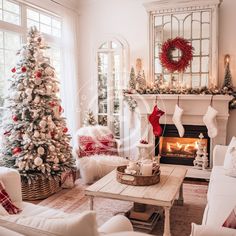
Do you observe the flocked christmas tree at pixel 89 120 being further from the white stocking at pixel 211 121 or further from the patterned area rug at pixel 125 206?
the white stocking at pixel 211 121

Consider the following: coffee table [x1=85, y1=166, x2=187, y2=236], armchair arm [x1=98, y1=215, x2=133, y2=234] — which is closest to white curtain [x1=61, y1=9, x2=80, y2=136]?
coffee table [x1=85, y1=166, x2=187, y2=236]

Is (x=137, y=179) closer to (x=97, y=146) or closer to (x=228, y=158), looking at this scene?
(x=228, y=158)

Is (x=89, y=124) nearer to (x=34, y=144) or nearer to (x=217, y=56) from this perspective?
(x=34, y=144)

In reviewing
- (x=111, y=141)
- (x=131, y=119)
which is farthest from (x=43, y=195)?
(x=131, y=119)

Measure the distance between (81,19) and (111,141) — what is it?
2.56m

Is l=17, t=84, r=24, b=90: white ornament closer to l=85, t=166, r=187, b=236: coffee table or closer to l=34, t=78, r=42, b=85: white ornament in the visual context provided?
l=34, t=78, r=42, b=85: white ornament

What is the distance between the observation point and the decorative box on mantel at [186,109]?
482 cm

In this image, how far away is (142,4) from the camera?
5312 mm

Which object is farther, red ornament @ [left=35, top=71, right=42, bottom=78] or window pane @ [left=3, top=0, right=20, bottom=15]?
window pane @ [left=3, top=0, right=20, bottom=15]

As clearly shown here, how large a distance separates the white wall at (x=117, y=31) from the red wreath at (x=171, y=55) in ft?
1.32

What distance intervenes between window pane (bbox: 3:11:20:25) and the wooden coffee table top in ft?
9.05

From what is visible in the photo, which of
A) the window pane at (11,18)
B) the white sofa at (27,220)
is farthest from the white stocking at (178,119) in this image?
the white sofa at (27,220)

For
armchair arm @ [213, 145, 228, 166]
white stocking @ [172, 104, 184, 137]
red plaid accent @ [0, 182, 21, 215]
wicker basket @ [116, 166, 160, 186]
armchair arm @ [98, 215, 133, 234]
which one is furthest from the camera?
white stocking @ [172, 104, 184, 137]

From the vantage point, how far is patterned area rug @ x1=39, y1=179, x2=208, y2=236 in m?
3.27
